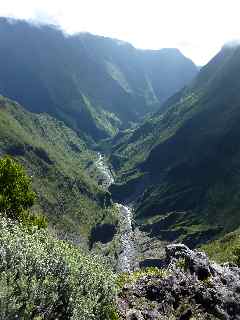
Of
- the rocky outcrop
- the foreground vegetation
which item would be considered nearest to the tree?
the rocky outcrop

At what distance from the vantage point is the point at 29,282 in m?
28.8

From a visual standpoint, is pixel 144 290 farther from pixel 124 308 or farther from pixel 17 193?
pixel 17 193

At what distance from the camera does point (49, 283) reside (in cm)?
2911

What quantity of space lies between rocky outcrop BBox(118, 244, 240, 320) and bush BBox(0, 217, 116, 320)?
4595 millimetres

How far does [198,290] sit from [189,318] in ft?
9.99

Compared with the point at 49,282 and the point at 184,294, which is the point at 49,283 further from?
the point at 184,294

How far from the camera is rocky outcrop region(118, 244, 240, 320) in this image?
38.1 m

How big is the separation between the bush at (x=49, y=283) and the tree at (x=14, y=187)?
233 feet

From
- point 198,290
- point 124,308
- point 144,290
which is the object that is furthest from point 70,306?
point 198,290

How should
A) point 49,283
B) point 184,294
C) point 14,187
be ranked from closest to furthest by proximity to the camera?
point 49,283 → point 184,294 → point 14,187

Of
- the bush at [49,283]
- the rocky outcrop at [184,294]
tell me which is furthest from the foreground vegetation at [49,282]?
the rocky outcrop at [184,294]

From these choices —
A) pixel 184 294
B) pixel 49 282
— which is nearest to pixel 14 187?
pixel 184 294

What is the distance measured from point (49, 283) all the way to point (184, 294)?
594 inches

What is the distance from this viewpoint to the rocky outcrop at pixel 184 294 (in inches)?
1499
